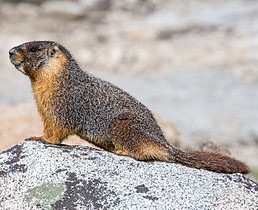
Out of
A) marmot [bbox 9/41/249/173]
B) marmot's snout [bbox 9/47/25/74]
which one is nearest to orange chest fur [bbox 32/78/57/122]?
marmot [bbox 9/41/249/173]

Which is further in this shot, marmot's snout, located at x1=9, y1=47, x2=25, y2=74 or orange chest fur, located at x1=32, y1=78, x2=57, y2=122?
orange chest fur, located at x1=32, y1=78, x2=57, y2=122

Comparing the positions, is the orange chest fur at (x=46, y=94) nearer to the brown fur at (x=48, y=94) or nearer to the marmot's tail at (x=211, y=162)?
the brown fur at (x=48, y=94)

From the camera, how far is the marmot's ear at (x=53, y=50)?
7375mm

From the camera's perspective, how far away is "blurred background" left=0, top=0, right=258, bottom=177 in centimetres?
2034

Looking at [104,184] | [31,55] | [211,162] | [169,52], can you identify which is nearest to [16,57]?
[31,55]

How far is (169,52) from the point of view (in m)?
26.3

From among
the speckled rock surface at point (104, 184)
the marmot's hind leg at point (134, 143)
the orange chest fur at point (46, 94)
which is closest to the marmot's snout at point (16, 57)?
the orange chest fur at point (46, 94)

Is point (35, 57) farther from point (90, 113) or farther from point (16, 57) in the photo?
point (90, 113)

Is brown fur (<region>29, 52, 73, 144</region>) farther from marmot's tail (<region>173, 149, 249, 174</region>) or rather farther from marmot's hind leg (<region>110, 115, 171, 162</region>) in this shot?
marmot's tail (<region>173, 149, 249, 174</region>)

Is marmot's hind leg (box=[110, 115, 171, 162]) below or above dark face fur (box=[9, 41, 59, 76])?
below

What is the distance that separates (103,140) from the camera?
7.37 meters

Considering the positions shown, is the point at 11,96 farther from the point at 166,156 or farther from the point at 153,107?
the point at 166,156

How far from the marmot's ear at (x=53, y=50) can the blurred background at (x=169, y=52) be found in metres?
10.7

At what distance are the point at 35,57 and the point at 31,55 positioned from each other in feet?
0.19
